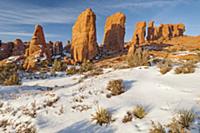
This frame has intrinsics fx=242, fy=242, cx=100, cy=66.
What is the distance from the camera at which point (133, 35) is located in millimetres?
91438

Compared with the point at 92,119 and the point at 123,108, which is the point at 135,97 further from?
the point at 92,119

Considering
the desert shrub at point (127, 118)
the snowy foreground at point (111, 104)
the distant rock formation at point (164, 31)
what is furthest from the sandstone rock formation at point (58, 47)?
the desert shrub at point (127, 118)

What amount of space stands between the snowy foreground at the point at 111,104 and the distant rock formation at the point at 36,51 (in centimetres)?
3398

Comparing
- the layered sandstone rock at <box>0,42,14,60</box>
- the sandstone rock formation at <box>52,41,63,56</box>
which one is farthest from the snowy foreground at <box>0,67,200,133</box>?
the sandstone rock formation at <box>52,41,63,56</box>

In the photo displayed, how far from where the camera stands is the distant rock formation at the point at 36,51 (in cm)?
4491

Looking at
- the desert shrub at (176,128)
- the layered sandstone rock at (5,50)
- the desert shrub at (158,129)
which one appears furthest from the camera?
the layered sandstone rock at (5,50)

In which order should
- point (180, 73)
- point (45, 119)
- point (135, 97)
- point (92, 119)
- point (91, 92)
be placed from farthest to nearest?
1. point (180, 73)
2. point (91, 92)
3. point (135, 97)
4. point (45, 119)
5. point (92, 119)

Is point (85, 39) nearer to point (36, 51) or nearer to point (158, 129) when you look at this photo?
point (36, 51)

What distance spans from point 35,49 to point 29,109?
42.0 m

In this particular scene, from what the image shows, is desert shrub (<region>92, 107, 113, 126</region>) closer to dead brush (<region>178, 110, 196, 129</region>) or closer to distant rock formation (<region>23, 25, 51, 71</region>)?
dead brush (<region>178, 110, 196, 129</region>)

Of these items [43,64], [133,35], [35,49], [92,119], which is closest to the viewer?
[92,119]

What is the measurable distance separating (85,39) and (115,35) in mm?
15747

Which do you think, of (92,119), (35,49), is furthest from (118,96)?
(35,49)

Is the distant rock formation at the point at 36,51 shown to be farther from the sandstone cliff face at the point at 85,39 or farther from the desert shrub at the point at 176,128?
the desert shrub at the point at 176,128
